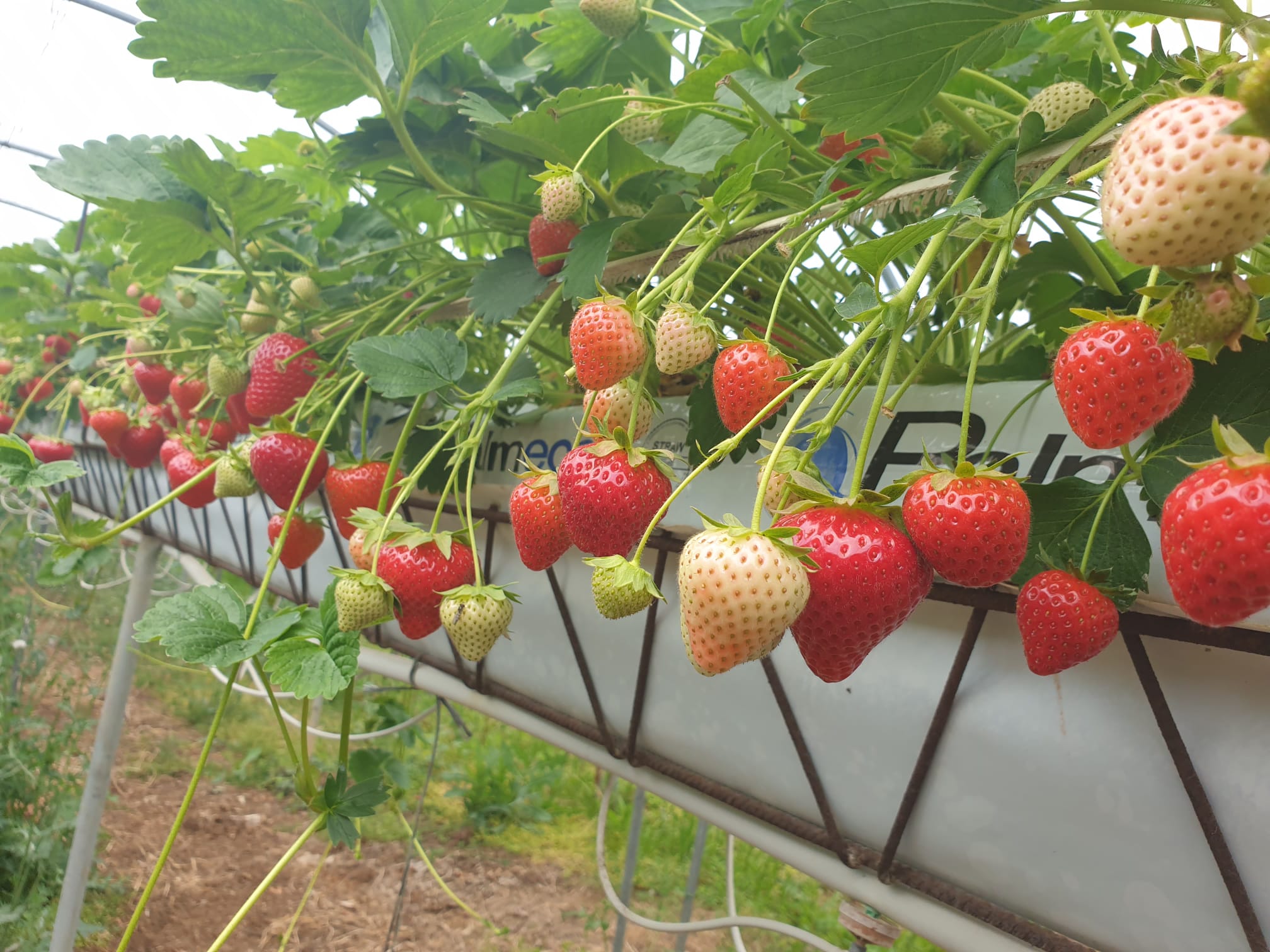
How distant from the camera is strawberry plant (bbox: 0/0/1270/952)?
0.78ft

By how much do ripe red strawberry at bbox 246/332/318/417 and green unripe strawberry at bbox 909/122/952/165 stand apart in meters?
0.55

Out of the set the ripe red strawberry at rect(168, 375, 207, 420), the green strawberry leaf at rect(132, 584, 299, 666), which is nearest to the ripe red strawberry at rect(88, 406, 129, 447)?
the ripe red strawberry at rect(168, 375, 207, 420)

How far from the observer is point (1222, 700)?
0.29 m

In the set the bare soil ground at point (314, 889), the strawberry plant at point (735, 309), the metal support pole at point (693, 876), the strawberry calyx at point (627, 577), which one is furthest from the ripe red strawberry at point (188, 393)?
the bare soil ground at point (314, 889)

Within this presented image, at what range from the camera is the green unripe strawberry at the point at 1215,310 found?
183 mm

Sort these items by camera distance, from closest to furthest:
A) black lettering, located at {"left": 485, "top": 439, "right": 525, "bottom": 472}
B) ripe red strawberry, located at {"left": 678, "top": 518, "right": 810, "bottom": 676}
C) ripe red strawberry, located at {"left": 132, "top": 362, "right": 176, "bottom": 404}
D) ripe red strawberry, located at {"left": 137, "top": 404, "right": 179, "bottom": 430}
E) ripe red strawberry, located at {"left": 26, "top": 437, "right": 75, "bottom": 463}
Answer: ripe red strawberry, located at {"left": 678, "top": 518, "right": 810, "bottom": 676}
black lettering, located at {"left": 485, "top": 439, "right": 525, "bottom": 472}
ripe red strawberry, located at {"left": 132, "top": 362, "right": 176, "bottom": 404}
ripe red strawberry, located at {"left": 137, "top": 404, "right": 179, "bottom": 430}
ripe red strawberry, located at {"left": 26, "top": 437, "right": 75, "bottom": 463}

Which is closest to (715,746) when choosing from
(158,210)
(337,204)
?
(158,210)

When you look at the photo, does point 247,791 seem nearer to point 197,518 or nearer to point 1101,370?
point 197,518

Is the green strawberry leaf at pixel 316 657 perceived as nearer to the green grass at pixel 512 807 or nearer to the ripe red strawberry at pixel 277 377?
the ripe red strawberry at pixel 277 377

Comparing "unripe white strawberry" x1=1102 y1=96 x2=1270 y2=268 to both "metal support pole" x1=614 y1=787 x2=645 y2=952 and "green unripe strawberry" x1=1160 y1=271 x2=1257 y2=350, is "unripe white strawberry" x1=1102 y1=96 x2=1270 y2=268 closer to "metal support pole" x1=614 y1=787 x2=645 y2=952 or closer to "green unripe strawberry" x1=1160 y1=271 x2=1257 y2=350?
"green unripe strawberry" x1=1160 y1=271 x2=1257 y2=350

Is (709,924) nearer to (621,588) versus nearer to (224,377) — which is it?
(621,588)

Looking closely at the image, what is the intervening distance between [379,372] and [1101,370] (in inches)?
16.2

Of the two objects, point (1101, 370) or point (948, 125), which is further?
point (948, 125)

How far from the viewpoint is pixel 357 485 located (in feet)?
1.99
